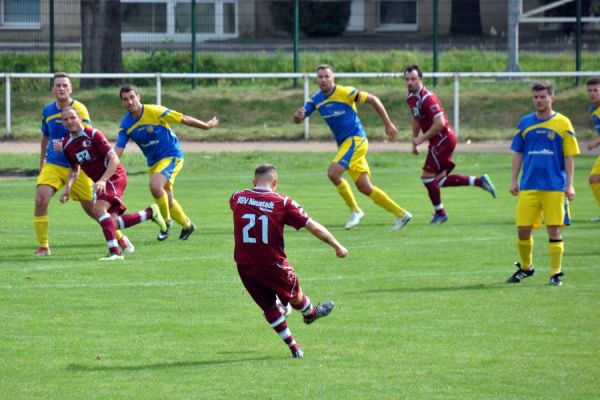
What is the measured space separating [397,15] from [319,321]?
29.9 m

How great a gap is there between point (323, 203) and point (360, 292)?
7.40m

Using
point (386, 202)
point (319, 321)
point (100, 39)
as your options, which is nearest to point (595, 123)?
point (386, 202)

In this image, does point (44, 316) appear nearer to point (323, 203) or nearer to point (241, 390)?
point (241, 390)

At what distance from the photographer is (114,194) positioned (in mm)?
14656

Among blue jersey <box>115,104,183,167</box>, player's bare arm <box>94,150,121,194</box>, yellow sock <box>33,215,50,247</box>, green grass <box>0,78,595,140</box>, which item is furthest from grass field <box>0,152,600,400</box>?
green grass <box>0,78,595,140</box>

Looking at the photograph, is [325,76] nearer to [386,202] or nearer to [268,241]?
[386,202]

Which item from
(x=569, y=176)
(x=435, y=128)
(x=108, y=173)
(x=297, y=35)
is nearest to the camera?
(x=569, y=176)

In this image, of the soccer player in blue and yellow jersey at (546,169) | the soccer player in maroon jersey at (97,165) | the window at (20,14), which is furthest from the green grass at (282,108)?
the soccer player in blue and yellow jersey at (546,169)

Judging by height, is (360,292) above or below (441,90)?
below

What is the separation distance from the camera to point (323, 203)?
19672 millimetres

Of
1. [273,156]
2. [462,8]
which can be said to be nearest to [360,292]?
[273,156]

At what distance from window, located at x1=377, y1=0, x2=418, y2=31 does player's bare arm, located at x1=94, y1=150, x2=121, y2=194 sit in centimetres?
2579

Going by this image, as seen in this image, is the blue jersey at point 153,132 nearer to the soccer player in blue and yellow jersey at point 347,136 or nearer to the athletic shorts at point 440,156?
the soccer player in blue and yellow jersey at point 347,136

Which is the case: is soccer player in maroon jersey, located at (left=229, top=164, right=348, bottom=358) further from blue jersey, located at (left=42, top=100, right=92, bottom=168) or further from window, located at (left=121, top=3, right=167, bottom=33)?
window, located at (left=121, top=3, right=167, bottom=33)
